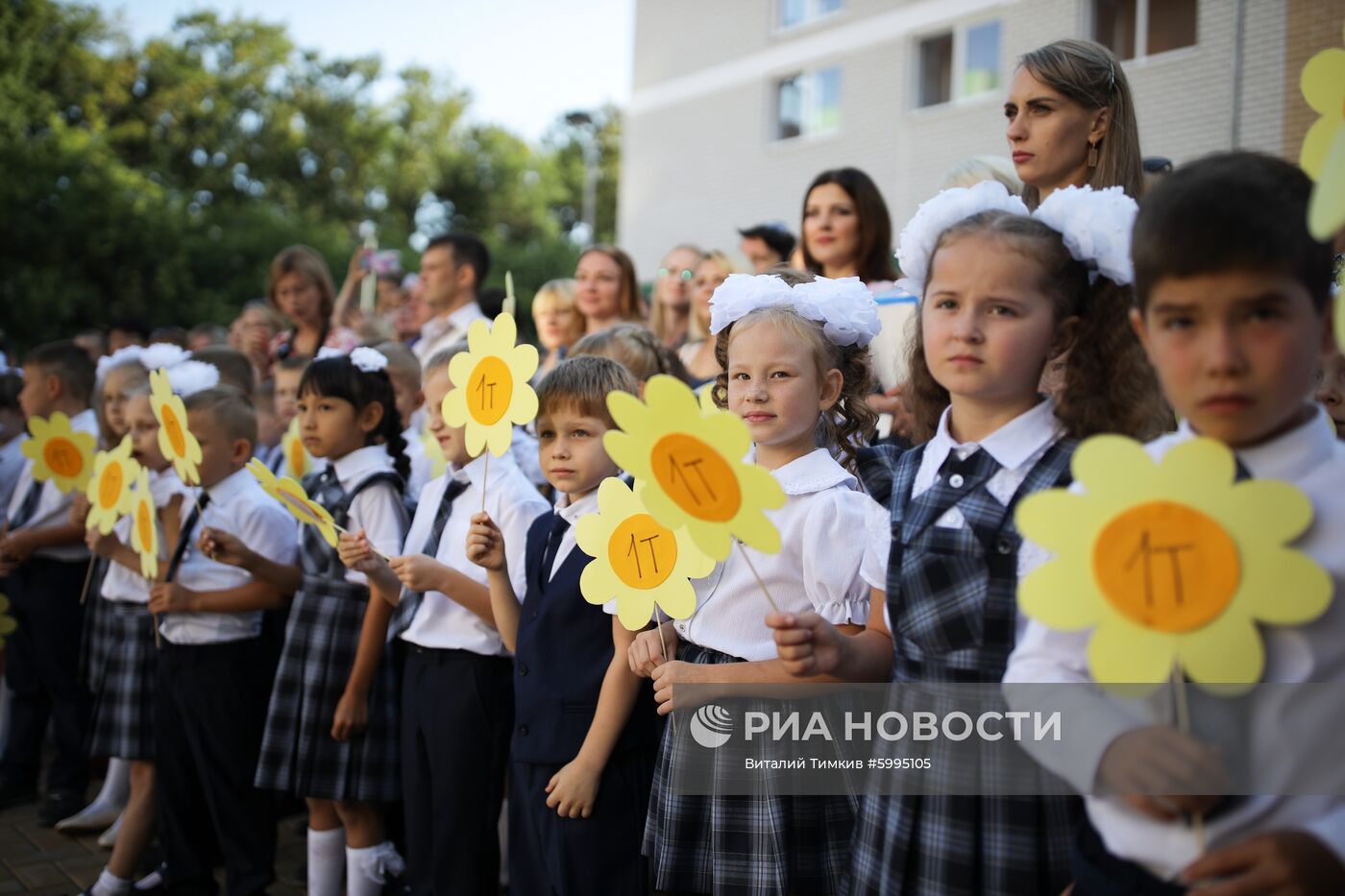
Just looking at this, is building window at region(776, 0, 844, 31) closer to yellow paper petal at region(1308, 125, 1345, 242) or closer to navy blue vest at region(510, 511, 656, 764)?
navy blue vest at region(510, 511, 656, 764)

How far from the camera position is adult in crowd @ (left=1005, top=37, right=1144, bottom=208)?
2484mm

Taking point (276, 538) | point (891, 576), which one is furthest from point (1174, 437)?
point (276, 538)

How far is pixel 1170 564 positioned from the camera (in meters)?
1.29

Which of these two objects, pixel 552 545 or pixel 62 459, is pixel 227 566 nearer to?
pixel 62 459

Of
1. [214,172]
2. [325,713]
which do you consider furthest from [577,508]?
[214,172]

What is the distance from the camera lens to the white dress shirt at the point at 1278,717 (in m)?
1.28

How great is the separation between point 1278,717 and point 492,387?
6.20 ft

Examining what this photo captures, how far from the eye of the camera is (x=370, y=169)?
→ 33375 mm

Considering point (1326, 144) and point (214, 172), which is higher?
point (214, 172)

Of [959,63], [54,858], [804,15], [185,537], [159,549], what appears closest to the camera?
[185,537]

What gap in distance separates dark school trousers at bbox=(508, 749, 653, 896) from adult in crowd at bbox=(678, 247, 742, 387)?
1735 mm

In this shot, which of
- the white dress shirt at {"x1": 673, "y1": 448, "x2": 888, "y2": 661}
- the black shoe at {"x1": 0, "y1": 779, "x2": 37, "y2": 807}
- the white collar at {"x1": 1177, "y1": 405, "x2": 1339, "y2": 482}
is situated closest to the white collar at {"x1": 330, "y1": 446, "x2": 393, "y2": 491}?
the white dress shirt at {"x1": 673, "y1": 448, "x2": 888, "y2": 661}

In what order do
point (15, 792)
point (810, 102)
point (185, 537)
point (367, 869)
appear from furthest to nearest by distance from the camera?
point (810, 102) < point (15, 792) < point (185, 537) < point (367, 869)

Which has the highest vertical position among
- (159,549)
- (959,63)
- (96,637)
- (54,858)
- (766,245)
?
(959,63)
